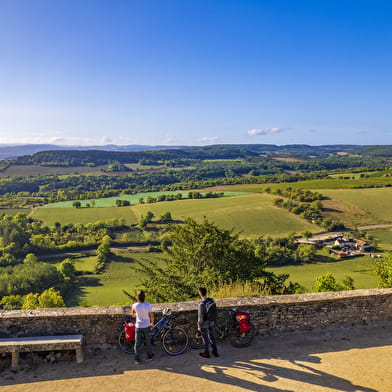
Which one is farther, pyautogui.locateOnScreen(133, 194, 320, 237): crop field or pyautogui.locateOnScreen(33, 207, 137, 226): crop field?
pyautogui.locateOnScreen(33, 207, 137, 226): crop field

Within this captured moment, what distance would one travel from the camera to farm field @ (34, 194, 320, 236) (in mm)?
76438

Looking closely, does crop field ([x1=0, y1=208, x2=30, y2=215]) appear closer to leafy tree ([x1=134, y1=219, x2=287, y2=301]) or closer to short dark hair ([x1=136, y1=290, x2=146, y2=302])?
leafy tree ([x1=134, y1=219, x2=287, y2=301])

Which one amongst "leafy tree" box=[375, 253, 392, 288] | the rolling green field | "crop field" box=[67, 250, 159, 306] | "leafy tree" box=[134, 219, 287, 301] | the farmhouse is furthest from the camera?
the farmhouse

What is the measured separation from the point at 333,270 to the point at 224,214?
35.3 metres

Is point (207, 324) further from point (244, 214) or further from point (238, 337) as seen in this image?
point (244, 214)

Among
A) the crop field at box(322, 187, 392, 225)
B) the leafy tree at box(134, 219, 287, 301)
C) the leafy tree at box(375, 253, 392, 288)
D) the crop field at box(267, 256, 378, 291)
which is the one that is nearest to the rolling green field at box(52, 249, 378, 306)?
the crop field at box(267, 256, 378, 291)

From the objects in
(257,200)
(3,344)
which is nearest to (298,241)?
(257,200)

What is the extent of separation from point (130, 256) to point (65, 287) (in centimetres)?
1730

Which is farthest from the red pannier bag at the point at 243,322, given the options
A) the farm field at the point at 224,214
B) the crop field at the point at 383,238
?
the crop field at the point at 383,238

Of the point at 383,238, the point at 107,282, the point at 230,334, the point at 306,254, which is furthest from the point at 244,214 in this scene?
the point at 230,334

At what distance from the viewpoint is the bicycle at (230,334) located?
6609mm

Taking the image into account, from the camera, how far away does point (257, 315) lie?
6.96 m

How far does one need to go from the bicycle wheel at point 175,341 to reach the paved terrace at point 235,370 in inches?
6.1

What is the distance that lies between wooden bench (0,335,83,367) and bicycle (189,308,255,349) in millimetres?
A: 2408
